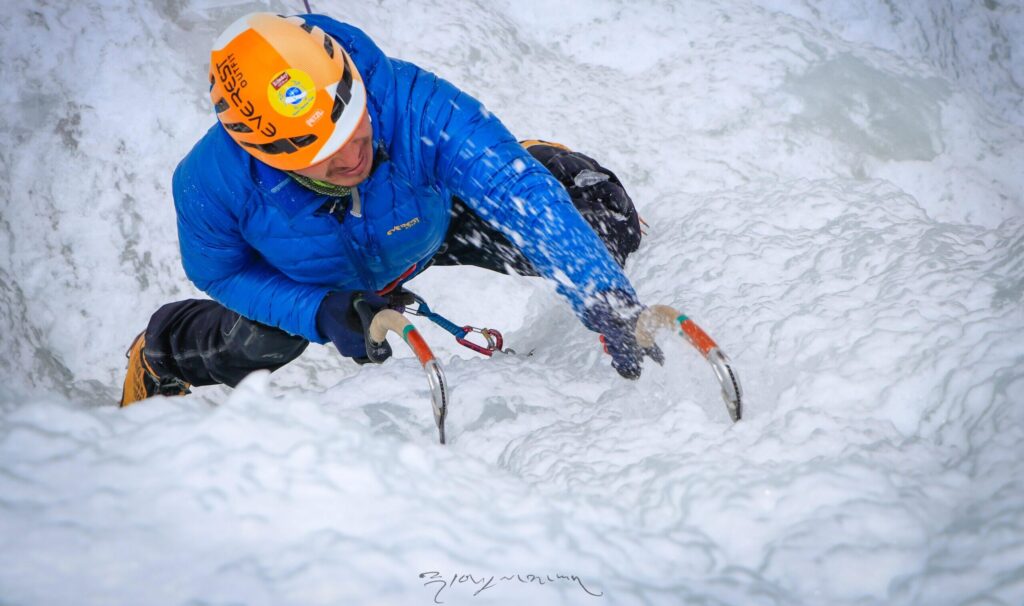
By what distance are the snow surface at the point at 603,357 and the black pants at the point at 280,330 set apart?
232mm

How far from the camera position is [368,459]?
1087 mm

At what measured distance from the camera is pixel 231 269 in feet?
6.31

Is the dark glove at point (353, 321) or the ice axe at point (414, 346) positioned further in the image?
the dark glove at point (353, 321)

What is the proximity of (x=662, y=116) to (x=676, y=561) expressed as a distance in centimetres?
274

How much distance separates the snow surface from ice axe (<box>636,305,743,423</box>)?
0.24 ft

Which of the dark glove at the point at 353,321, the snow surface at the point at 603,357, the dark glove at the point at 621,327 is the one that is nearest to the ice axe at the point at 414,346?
the dark glove at the point at 353,321

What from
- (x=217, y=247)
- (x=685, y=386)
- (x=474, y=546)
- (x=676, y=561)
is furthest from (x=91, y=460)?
(x=685, y=386)

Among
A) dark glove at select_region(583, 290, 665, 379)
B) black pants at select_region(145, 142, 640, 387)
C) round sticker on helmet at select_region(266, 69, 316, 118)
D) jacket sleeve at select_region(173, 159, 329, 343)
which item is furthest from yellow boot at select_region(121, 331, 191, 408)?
dark glove at select_region(583, 290, 665, 379)

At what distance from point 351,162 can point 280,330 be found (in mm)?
754

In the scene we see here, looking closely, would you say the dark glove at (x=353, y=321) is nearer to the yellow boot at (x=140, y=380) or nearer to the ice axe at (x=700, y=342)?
the ice axe at (x=700, y=342)

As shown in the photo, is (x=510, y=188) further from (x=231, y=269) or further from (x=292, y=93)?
(x=231, y=269)

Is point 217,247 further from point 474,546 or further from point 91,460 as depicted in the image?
point 474,546
